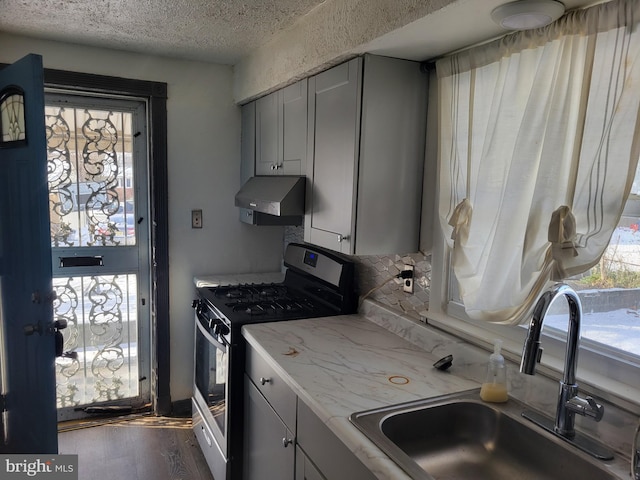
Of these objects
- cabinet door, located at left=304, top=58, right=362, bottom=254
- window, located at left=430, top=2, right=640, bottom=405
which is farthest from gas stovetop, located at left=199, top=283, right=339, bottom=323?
window, located at left=430, top=2, right=640, bottom=405

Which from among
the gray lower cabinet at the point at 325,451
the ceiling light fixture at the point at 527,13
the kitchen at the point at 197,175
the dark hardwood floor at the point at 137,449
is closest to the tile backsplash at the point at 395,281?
the gray lower cabinet at the point at 325,451

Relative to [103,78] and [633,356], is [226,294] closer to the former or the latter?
[103,78]

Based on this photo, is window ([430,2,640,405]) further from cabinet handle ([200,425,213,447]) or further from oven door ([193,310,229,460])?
cabinet handle ([200,425,213,447])

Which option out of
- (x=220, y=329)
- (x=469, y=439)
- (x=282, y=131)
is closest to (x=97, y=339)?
(x=220, y=329)

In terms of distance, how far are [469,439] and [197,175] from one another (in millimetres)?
2288

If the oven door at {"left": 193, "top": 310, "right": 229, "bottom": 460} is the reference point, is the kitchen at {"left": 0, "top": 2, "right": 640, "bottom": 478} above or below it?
above

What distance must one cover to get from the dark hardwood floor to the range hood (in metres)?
1.49

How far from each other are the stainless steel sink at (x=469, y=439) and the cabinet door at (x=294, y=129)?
1.28 metres

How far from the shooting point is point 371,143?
1.87 metres

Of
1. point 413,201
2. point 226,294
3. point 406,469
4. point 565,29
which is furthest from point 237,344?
point 565,29

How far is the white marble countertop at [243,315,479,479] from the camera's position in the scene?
1354 millimetres

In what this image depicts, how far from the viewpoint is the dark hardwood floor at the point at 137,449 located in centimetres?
255

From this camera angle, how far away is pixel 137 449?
2.76 metres

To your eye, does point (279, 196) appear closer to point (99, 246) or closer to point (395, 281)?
point (395, 281)
